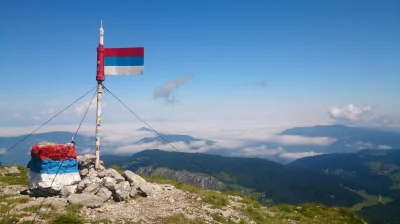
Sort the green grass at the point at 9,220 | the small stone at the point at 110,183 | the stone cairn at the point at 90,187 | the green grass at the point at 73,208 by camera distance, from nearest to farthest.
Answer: the green grass at the point at 9,220, the green grass at the point at 73,208, the stone cairn at the point at 90,187, the small stone at the point at 110,183

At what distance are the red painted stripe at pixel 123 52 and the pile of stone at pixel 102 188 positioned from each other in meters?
8.75

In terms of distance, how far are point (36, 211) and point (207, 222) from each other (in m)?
9.57

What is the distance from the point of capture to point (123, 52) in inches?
882

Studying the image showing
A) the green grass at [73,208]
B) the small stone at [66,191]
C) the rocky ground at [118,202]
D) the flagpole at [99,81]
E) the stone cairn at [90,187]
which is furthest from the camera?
the flagpole at [99,81]

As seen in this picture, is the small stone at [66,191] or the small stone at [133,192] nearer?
the small stone at [66,191]

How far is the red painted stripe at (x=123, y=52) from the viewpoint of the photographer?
22.3 m

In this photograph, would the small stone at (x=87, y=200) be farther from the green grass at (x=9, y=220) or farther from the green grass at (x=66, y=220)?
the green grass at (x=9, y=220)

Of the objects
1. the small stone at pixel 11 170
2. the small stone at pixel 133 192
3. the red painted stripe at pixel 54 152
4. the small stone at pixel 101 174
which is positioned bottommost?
the small stone at pixel 133 192

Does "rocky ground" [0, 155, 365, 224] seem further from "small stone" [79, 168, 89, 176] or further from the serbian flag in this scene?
the serbian flag

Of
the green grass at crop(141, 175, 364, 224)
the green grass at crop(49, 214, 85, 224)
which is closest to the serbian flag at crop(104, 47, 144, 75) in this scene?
the green grass at crop(141, 175, 364, 224)

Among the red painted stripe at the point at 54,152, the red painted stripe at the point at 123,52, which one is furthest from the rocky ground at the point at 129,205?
the red painted stripe at the point at 123,52

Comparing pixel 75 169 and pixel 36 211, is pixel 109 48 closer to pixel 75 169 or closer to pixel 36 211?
pixel 75 169

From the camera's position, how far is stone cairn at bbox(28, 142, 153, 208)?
18188 mm

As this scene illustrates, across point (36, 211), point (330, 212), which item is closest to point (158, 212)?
point (36, 211)
